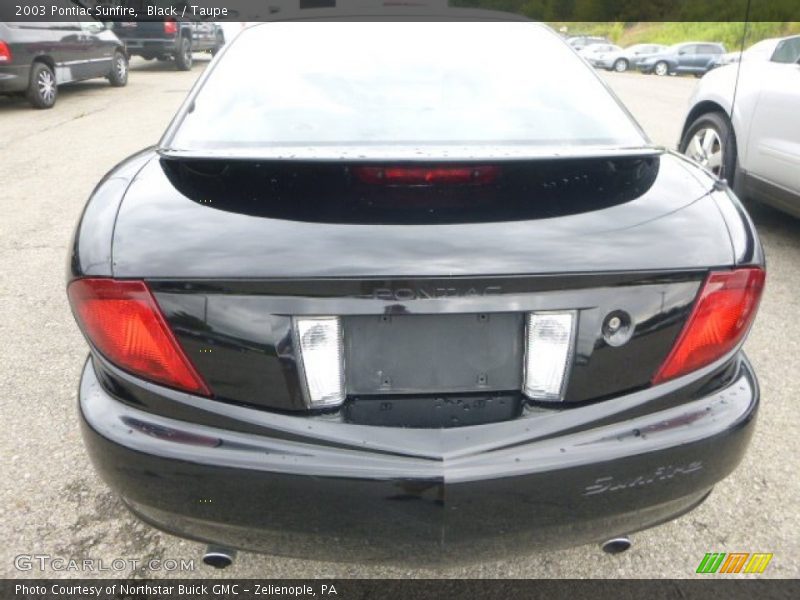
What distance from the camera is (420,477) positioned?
1439 millimetres

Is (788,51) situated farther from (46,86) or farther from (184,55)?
(184,55)

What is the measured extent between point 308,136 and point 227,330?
0.76 meters

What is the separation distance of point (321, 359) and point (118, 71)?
14267 mm

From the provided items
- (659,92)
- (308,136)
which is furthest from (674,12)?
(308,136)

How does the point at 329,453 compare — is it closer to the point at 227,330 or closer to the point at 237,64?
the point at 227,330

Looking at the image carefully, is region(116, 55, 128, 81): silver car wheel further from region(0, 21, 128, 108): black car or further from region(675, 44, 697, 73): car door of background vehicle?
region(675, 44, 697, 73): car door of background vehicle

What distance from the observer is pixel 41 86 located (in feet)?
34.3

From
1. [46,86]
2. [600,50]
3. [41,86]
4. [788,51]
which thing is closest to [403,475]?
[788,51]

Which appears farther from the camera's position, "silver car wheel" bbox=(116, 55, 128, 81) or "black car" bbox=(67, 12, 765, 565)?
"silver car wheel" bbox=(116, 55, 128, 81)

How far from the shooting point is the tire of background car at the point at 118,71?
13.5 meters

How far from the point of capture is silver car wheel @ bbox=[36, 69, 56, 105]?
34.1 feet

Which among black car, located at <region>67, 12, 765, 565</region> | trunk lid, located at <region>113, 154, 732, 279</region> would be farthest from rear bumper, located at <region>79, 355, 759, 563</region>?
trunk lid, located at <region>113, 154, 732, 279</region>

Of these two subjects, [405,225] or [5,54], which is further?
[5,54]

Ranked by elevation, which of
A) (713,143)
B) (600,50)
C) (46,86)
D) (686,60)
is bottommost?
(600,50)
